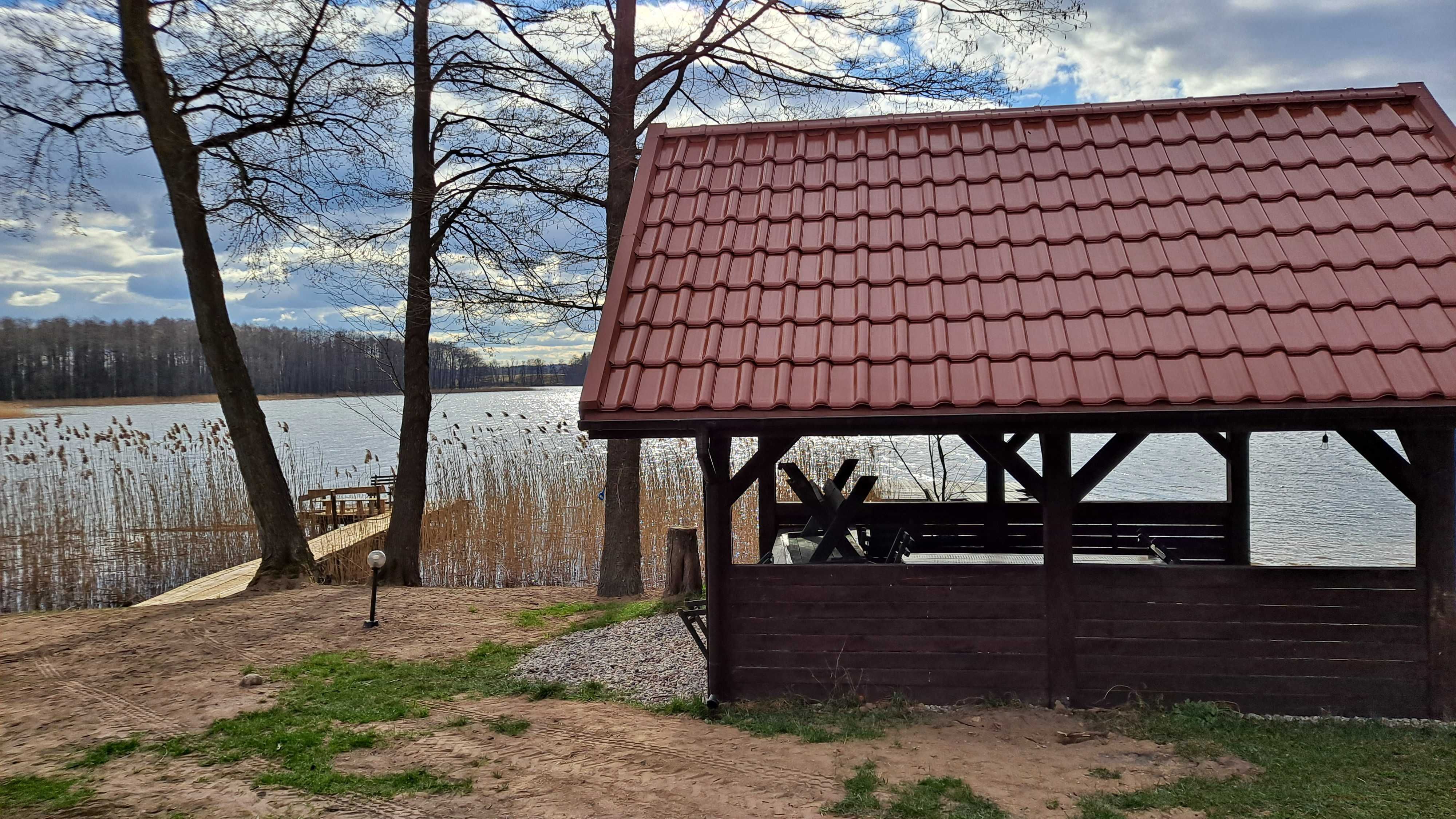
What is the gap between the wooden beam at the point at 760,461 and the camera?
4852mm

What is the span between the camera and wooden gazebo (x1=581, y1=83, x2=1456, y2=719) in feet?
14.6

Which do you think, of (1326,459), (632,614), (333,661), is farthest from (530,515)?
(1326,459)

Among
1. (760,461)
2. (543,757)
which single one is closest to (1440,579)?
(760,461)

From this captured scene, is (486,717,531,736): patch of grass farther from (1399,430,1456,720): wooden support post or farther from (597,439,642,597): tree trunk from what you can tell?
(1399,430,1456,720): wooden support post

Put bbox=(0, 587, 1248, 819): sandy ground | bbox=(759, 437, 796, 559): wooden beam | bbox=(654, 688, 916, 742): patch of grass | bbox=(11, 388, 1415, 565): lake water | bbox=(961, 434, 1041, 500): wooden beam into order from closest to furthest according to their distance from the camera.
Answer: bbox=(0, 587, 1248, 819): sandy ground → bbox=(654, 688, 916, 742): patch of grass → bbox=(961, 434, 1041, 500): wooden beam → bbox=(759, 437, 796, 559): wooden beam → bbox=(11, 388, 1415, 565): lake water

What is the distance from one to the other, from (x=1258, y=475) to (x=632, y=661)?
1891cm

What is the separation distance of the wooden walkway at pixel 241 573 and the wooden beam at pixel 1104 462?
8101 millimetres

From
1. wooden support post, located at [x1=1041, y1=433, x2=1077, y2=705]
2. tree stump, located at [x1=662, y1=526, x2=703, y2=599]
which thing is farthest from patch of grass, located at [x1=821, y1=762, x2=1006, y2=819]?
tree stump, located at [x1=662, y1=526, x2=703, y2=599]

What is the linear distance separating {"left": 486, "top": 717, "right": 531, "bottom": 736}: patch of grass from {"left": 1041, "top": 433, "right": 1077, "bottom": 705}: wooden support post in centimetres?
299

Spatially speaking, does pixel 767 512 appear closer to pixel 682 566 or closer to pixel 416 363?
pixel 682 566

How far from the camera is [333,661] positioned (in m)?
6.34

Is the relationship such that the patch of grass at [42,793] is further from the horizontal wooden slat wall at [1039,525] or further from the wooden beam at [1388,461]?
the wooden beam at [1388,461]

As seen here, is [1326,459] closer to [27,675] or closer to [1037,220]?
[1037,220]

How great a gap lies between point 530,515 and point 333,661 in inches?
170
